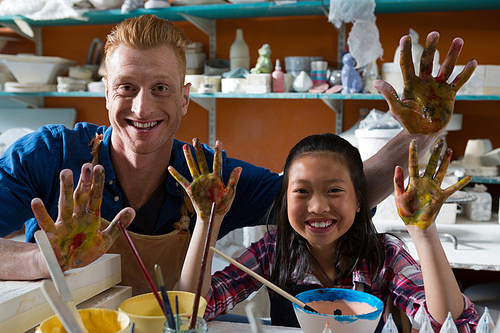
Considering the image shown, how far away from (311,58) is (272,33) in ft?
1.38

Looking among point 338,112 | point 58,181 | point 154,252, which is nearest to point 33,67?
point 58,181

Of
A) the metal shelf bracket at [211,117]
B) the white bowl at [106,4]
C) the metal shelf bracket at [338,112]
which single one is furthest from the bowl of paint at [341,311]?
the white bowl at [106,4]

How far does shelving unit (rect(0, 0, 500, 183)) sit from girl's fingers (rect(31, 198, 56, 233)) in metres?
1.84

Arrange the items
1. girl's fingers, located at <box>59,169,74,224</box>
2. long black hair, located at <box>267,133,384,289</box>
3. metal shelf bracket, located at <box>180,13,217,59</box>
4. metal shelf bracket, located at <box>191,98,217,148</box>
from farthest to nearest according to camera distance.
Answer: metal shelf bracket, located at <box>191,98,217,148</box>, metal shelf bracket, located at <box>180,13,217,59</box>, long black hair, located at <box>267,133,384,289</box>, girl's fingers, located at <box>59,169,74,224</box>

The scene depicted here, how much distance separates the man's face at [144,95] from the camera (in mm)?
1260

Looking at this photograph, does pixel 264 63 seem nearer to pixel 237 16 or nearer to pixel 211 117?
pixel 237 16

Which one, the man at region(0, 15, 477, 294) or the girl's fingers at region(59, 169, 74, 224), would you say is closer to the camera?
the girl's fingers at region(59, 169, 74, 224)

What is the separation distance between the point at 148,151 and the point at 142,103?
147 mm

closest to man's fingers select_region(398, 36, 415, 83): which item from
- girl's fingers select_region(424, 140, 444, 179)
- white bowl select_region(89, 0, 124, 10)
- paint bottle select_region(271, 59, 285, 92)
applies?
girl's fingers select_region(424, 140, 444, 179)

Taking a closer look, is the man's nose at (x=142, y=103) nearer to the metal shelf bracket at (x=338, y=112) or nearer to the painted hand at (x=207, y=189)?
the painted hand at (x=207, y=189)

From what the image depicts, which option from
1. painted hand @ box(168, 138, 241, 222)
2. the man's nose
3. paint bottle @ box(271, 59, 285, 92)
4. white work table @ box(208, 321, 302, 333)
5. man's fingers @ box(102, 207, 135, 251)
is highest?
paint bottle @ box(271, 59, 285, 92)

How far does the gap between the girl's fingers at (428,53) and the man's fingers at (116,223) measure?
0.76 metres

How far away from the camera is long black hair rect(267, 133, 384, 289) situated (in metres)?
1.20

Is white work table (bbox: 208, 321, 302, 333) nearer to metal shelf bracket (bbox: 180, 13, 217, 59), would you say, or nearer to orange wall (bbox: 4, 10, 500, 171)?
orange wall (bbox: 4, 10, 500, 171)
